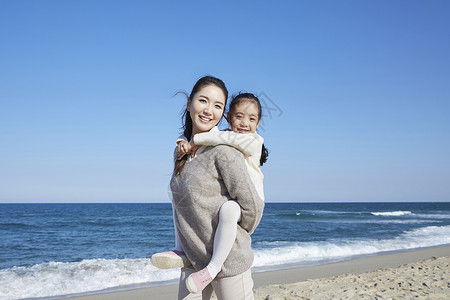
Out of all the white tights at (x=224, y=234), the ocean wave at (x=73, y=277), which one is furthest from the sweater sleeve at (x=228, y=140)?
the ocean wave at (x=73, y=277)

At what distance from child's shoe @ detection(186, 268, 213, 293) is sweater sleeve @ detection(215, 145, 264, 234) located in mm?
258

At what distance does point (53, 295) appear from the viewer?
6301 mm

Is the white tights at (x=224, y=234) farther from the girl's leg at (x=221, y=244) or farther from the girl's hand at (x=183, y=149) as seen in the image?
the girl's hand at (x=183, y=149)

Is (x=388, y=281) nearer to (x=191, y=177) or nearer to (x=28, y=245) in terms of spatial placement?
(x=191, y=177)

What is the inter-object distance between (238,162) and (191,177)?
0.71 feet

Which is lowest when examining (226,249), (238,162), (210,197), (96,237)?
(96,237)

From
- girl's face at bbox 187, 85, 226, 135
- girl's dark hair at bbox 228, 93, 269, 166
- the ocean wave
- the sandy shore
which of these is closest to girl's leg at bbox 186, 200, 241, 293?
girl's face at bbox 187, 85, 226, 135

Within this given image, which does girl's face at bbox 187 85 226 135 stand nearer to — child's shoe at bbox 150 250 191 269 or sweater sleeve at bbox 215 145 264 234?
sweater sleeve at bbox 215 145 264 234

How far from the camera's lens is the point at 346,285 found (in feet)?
19.0

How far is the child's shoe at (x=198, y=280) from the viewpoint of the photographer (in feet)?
→ 5.41

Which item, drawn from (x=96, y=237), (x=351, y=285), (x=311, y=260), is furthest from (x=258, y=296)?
(x=96, y=237)

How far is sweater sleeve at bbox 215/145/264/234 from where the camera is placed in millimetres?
1669

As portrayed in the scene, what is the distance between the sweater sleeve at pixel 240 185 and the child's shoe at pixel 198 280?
258 mm

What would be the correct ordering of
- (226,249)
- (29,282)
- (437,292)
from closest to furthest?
(226,249) < (437,292) < (29,282)
